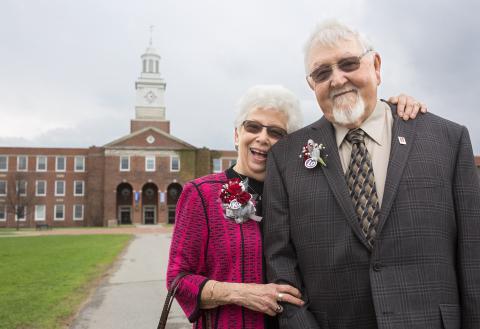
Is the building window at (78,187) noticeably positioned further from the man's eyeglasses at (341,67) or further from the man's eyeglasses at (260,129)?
the man's eyeglasses at (341,67)

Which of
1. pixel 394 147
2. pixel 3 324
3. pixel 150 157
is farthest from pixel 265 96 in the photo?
pixel 150 157

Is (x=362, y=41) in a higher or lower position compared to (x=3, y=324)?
higher

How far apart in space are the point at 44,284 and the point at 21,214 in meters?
46.2

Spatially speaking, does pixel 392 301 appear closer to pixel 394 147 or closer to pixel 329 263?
pixel 329 263

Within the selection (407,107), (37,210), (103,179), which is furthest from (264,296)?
(37,210)

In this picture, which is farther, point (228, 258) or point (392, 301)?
point (228, 258)

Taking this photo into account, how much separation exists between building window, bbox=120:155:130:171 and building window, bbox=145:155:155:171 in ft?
6.63

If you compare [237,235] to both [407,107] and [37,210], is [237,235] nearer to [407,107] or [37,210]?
[407,107]

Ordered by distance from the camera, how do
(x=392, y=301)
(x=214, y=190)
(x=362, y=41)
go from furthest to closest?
(x=214, y=190)
(x=362, y=41)
(x=392, y=301)

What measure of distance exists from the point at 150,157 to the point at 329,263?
5251cm

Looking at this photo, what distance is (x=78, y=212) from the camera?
5516 centimetres

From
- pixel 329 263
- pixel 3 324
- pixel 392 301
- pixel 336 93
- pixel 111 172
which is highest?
pixel 111 172

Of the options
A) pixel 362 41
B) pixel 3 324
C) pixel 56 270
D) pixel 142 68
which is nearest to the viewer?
pixel 362 41

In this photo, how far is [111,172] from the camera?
5309 centimetres
